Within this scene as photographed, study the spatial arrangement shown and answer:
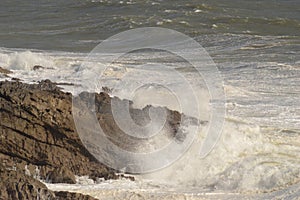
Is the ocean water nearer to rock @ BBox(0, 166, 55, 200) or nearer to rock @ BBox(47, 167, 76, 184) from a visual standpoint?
rock @ BBox(47, 167, 76, 184)

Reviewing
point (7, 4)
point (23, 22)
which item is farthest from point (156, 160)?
point (7, 4)

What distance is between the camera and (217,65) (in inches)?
612

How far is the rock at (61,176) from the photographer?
24.3 feet

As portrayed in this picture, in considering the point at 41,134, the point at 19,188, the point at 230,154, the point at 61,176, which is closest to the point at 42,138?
the point at 41,134

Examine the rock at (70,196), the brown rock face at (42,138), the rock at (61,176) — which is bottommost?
the rock at (70,196)

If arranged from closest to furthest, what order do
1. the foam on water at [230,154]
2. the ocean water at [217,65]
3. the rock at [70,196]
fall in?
the rock at [70,196]
the foam on water at [230,154]
the ocean water at [217,65]

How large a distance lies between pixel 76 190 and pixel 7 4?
2055cm

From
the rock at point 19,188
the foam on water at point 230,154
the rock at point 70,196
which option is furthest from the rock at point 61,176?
the rock at point 19,188

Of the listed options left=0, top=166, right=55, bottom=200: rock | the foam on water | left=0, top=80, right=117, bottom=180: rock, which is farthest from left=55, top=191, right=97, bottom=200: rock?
left=0, top=80, right=117, bottom=180: rock

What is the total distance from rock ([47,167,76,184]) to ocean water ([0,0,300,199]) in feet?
0.35

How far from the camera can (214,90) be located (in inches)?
480

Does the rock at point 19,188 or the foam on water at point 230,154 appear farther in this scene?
the foam on water at point 230,154

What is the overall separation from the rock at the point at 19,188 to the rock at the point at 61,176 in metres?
1.05

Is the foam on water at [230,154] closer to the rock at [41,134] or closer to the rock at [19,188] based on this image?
the rock at [41,134]
